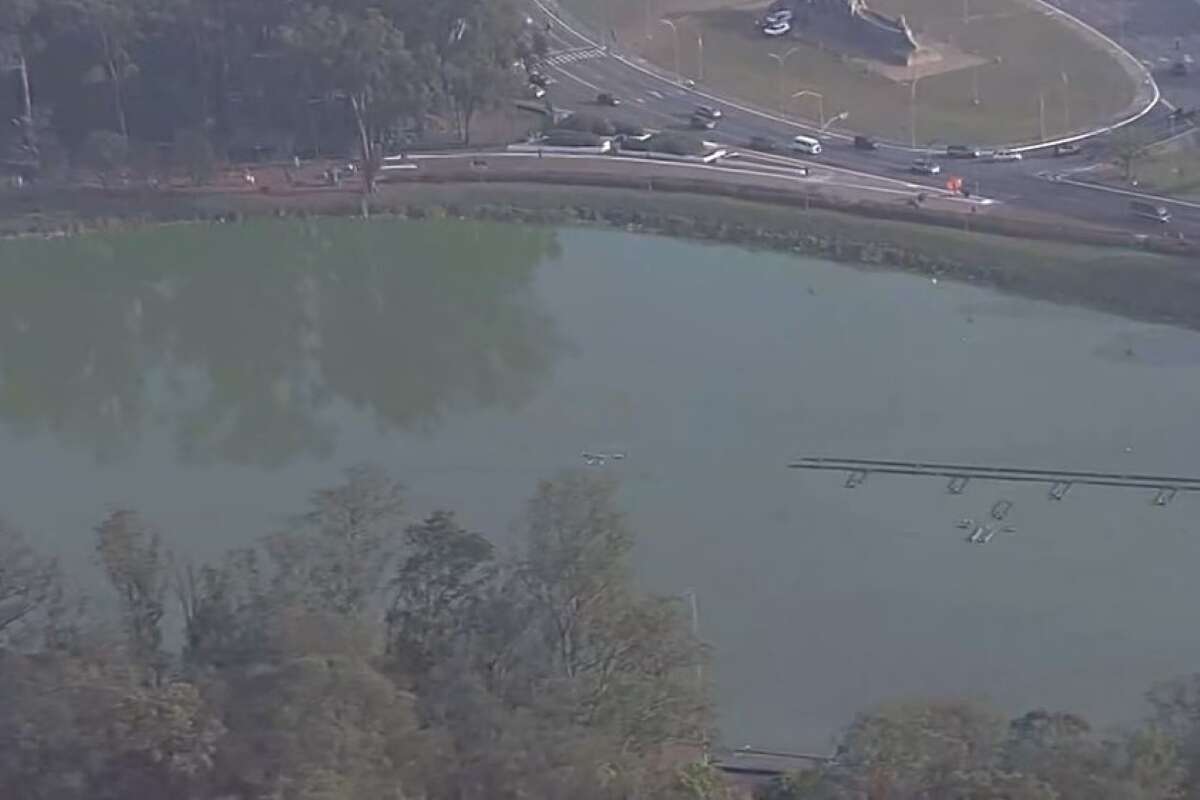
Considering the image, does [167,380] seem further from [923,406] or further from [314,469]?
[923,406]

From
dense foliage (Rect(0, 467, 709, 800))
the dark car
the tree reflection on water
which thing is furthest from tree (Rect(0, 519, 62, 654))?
the dark car

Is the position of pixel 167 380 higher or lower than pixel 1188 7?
lower

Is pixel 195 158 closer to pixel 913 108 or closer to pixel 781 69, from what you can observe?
pixel 781 69

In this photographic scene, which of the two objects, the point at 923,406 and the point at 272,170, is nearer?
the point at 923,406

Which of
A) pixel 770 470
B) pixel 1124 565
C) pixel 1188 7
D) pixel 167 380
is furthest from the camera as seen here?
pixel 1188 7

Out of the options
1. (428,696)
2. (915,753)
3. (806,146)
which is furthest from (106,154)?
(915,753)

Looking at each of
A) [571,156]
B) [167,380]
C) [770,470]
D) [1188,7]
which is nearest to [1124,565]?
[770,470]
